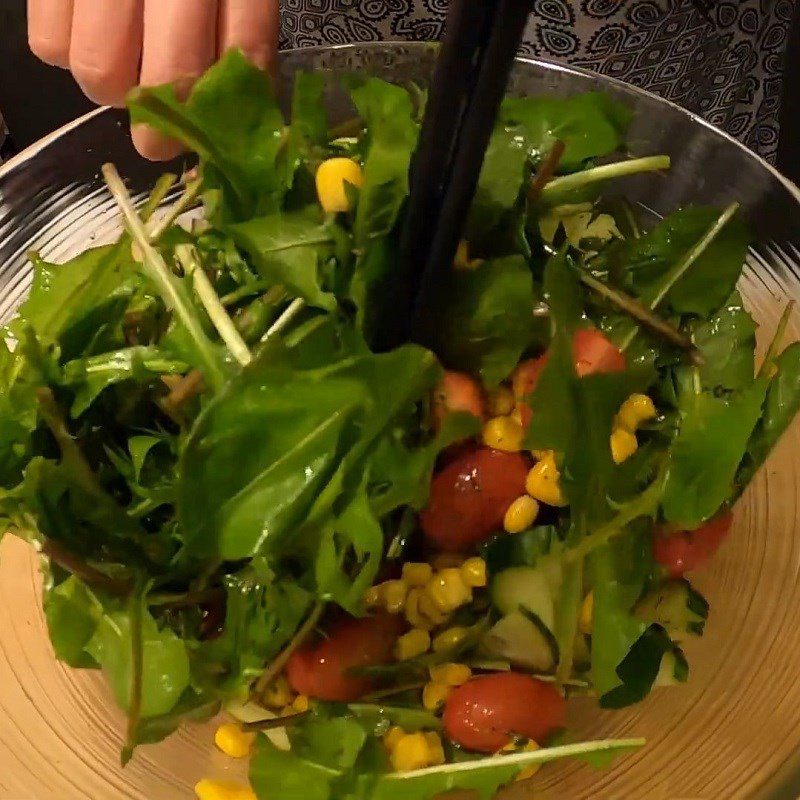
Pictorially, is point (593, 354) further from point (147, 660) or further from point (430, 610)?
point (147, 660)

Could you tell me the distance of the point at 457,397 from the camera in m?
0.63

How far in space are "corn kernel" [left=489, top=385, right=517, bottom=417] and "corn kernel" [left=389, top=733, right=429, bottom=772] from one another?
0.23 m

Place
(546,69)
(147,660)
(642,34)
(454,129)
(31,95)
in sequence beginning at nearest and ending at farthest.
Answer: (454,129) → (147,660) → (546,69) → (642,34) → (31,95)

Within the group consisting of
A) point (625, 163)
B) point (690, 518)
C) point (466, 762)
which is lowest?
point (466, 762)

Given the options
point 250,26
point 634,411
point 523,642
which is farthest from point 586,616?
point 250,26

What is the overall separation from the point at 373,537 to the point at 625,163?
1.25ft

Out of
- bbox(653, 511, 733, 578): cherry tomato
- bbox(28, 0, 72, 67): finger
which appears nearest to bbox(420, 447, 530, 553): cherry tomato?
bbox(653, 511, 733, 578): cherry tomato

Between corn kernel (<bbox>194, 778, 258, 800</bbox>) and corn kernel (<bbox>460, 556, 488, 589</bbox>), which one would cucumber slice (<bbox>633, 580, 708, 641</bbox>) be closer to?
corn kernel (<bbox>460, 556, 488, 589</bbox>)

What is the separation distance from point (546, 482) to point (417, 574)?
0.11 metres

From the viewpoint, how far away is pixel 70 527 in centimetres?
59

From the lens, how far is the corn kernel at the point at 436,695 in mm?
635

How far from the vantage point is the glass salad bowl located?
620mm

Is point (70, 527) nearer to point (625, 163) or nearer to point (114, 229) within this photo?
point (114, 229)

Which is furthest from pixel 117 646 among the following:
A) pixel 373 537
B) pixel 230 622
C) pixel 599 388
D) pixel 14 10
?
pixel 14 10
